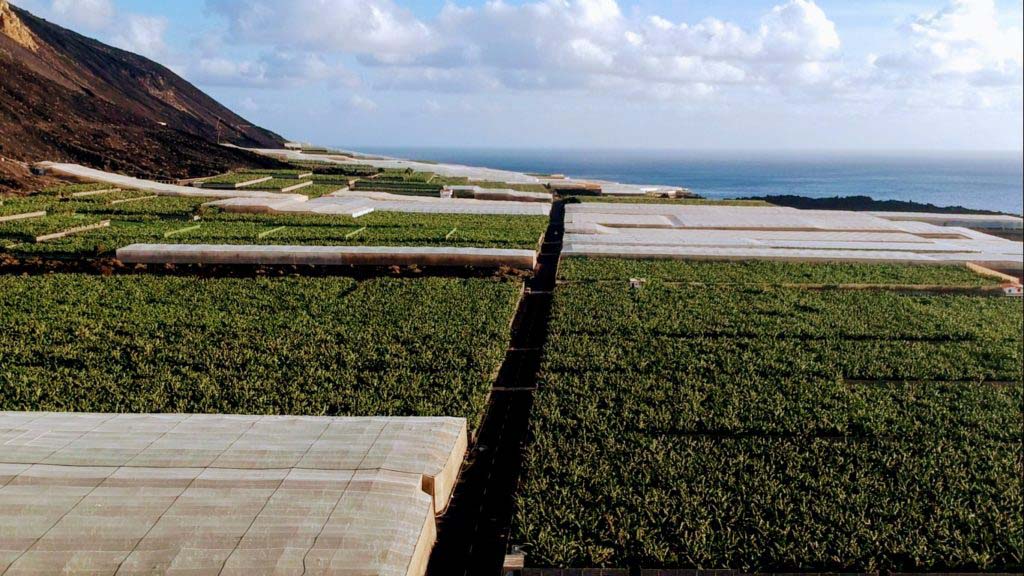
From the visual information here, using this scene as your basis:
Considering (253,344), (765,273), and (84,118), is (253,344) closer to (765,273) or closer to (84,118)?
(765,273)

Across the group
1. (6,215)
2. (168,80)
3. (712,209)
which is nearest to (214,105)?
(168,80)

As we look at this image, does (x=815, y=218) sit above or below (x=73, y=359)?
above

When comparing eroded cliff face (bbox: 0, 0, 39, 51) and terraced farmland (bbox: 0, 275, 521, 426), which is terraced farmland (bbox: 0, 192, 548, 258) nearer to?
terraced farmland (bbox: 0, 275, 521, 426)

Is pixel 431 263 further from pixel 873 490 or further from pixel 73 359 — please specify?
pixel 873 490

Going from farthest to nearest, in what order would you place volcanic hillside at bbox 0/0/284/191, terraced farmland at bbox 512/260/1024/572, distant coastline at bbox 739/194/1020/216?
distant coastline at bbox 739/194/1020/216 → volcanic hillside at bbox 0/0/284/191 → terraced farmland at bbox 512/260/1024/572

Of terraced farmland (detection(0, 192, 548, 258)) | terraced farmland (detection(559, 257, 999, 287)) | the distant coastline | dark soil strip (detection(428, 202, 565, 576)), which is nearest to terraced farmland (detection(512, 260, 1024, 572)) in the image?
dark soil strip (detection(428, 202, 565, 576))

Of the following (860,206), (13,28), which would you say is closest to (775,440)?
(860,206)
